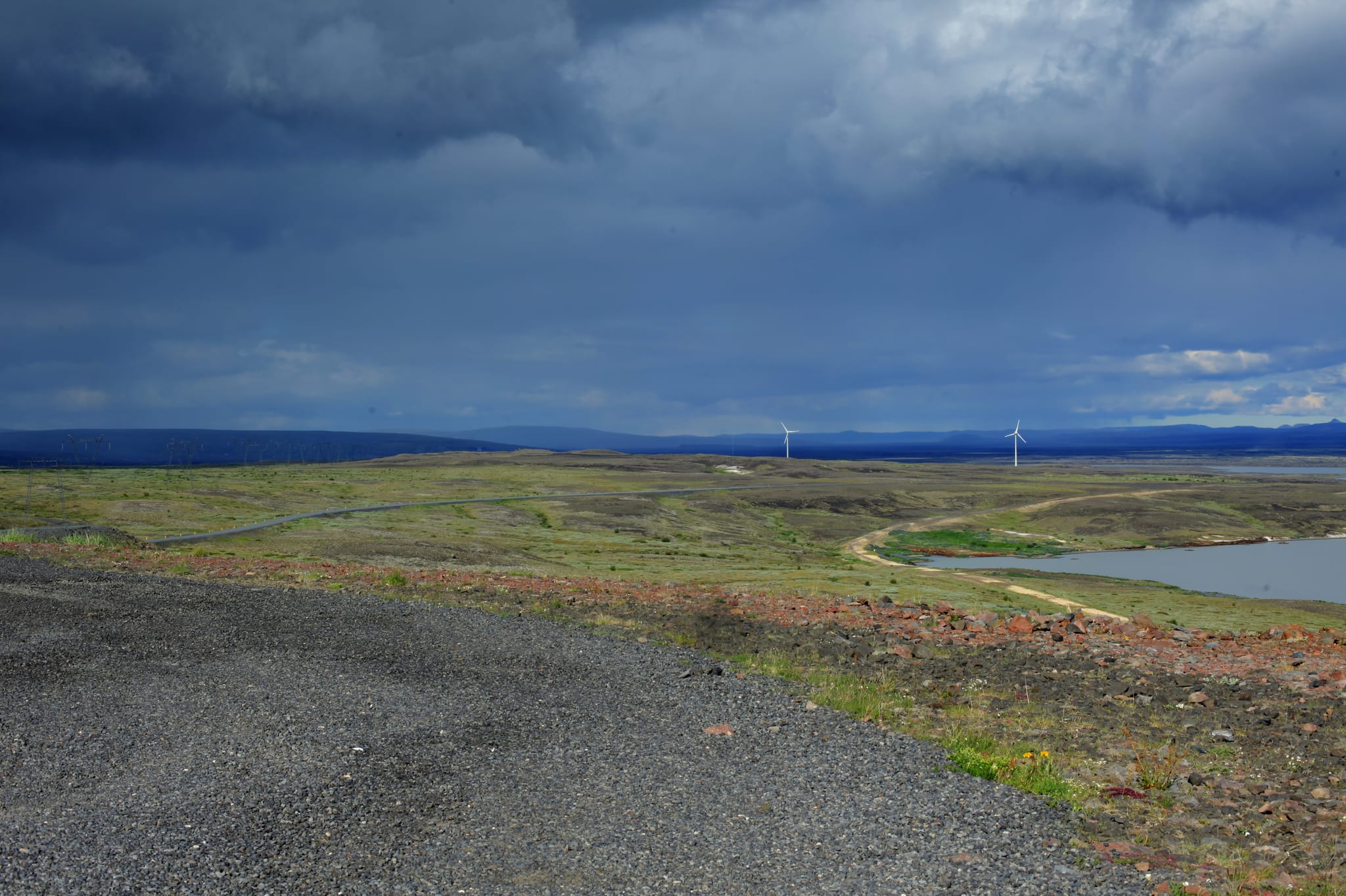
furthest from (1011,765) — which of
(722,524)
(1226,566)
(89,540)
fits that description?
(722,524)

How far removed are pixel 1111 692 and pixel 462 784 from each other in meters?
14.3

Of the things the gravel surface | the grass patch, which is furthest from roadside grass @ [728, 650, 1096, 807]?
the gravel surface

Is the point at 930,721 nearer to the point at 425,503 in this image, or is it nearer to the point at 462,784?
the point at 462,784

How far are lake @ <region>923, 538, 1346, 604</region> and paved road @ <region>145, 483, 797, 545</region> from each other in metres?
67.7

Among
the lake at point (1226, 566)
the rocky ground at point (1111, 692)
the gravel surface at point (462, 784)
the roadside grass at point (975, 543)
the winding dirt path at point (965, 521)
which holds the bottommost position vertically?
the lake at point (1226, 566)

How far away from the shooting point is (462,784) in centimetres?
1304

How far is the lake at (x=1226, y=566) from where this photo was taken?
8706cm

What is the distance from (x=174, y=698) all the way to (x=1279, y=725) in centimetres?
2089

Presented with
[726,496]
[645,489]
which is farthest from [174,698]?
[645,489]

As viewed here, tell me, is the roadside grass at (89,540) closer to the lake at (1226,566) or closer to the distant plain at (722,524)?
the distant plain at (722,524)

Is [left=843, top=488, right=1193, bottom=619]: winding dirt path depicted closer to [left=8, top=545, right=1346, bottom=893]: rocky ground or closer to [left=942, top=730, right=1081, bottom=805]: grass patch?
[left=8, top=545, right=1346, bottom=893]: rocky ground

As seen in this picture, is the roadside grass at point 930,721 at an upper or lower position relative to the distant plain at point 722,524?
upper

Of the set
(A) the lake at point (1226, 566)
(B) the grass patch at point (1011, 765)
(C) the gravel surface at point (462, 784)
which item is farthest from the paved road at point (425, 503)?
(A) the lake at point (1226, 566)

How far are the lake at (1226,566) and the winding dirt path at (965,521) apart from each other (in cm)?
849
